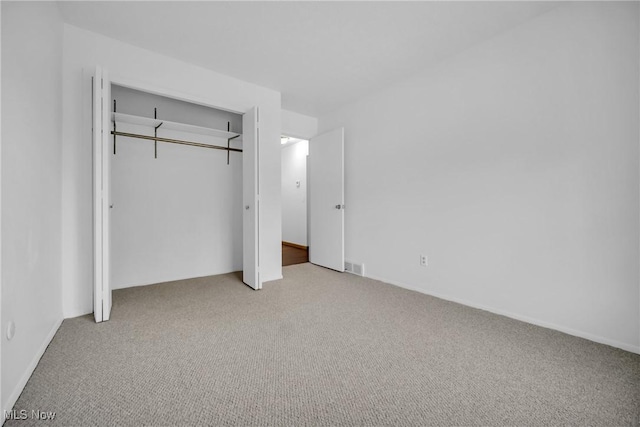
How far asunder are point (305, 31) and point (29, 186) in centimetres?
230

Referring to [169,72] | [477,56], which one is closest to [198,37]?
[169,72]

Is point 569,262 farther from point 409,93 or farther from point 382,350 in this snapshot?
point 409,93

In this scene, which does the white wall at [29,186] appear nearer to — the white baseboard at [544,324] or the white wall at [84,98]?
the white wall at [84,98]

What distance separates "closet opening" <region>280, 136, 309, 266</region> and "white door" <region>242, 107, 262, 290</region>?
2.60 meters

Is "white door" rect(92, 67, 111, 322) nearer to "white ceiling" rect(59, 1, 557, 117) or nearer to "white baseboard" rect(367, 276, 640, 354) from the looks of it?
"white ceiling" rect(59, 1, 557, 117)

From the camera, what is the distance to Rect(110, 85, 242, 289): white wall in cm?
326

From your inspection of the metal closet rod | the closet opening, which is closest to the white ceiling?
the metal closet rod

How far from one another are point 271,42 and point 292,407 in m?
2.87

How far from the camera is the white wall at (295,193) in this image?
6.42m

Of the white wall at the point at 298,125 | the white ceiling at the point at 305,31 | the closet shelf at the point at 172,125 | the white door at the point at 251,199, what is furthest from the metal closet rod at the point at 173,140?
the white ceiling at the point at 305,31

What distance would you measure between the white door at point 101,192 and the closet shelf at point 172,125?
0.73 meters

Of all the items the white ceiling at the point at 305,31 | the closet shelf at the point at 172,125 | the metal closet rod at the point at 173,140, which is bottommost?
the metal closet rod at the point at 173,140

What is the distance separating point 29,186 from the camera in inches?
65.4

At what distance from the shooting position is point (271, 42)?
264 cm
